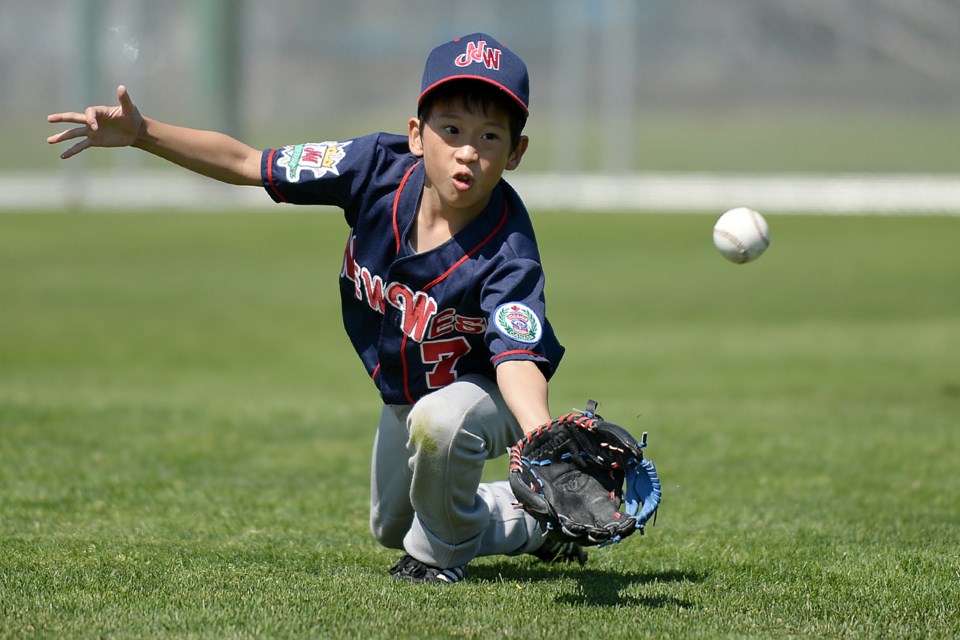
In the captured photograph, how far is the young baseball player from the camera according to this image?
11.7 feet

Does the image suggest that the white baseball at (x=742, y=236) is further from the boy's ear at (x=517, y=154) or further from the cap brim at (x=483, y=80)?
the cap brim at (x=483, y=80)

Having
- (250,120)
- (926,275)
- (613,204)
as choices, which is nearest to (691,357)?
(926,275)

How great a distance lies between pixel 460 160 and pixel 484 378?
2.10 feet

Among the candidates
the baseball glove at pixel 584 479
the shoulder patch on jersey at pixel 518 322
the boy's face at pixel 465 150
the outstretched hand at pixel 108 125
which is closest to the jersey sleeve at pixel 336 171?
the boy's face at pixel 465 150

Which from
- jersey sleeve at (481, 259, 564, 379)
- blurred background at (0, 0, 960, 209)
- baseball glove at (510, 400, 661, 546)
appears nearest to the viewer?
baseball glove at (510, 400, 661, 546)

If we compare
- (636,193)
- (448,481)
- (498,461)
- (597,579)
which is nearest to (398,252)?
(448,481)

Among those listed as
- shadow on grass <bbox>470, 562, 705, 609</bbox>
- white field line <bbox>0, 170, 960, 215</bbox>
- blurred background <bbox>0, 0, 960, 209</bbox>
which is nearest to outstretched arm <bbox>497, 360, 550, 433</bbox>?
shadow on grass <bbox>470, 562, 705, 609</bbox>

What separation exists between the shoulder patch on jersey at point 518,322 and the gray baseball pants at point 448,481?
10.0 inches

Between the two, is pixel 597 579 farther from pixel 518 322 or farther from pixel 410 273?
pixel 410 273

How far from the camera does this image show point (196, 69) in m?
25.1

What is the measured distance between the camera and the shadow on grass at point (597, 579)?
3.42 metres

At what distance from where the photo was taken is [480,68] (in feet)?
11.8

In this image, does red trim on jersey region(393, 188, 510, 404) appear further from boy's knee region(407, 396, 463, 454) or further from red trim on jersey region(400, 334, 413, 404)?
boy's knee region(407, 396, 463, 454)

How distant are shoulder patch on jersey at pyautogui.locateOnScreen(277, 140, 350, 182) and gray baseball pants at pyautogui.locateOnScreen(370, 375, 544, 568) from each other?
0.75 meters
